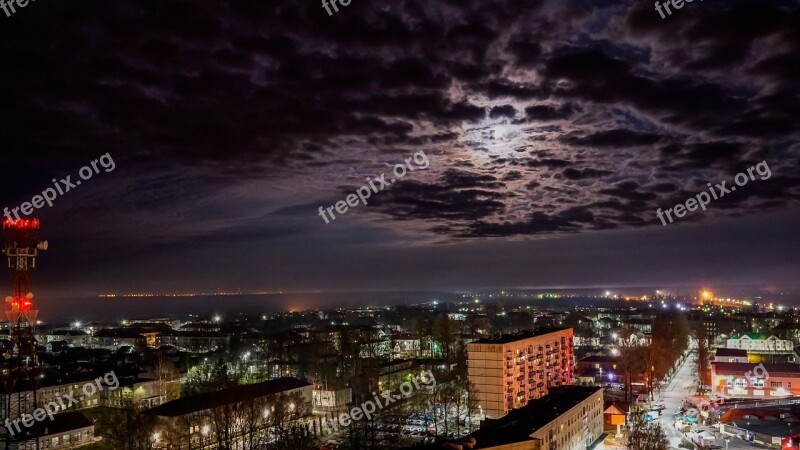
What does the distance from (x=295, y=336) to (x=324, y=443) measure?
91.6 ft

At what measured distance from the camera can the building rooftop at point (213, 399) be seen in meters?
18.5

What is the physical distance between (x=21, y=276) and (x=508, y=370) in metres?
17.4

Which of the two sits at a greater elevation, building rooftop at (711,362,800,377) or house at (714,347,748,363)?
building rooftop at (711,362,800,377)

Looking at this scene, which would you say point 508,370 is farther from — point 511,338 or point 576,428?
point 576,428

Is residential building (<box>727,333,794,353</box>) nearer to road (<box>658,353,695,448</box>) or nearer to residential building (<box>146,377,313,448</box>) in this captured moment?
road (<box>658,353,695,448</box>)

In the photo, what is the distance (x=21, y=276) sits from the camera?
11734 millimetres

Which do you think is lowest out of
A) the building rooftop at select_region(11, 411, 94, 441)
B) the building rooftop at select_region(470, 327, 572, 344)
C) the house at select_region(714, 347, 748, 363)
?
the house at select_region(714, 347, 748, 363)

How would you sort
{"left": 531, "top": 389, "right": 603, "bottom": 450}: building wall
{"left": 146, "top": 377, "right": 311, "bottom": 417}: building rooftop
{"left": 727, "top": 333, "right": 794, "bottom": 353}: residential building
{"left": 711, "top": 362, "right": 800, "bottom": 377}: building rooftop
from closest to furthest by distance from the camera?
{"left": 531, "top": 389, "right": 603, "bottom": 450}: building wall, {"left": 146, "top": 377, "right": 311, "bottom": 417}: building rooftop, {"left": 711, "top": 362, "right": 800, "bottom": 377}: building rooftop, {"left": 727, "top": 333, "right": 794, "bottom": 353}: residential building

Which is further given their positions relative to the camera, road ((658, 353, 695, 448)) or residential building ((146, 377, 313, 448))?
road ((658, 353, 695, 448))

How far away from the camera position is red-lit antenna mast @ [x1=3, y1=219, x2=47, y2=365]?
1165cm

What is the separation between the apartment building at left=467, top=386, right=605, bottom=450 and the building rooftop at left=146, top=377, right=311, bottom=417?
8.99 metres

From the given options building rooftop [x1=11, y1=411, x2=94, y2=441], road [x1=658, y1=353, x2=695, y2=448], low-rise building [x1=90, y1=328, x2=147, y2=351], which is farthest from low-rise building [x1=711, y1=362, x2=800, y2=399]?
low-rise building [x1=90, y1=328, x2=147, y2=351]

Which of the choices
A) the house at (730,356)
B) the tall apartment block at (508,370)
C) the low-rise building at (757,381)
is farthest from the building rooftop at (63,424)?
the house at (730,356)

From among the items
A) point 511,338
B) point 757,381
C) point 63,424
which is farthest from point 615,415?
point 63,424
